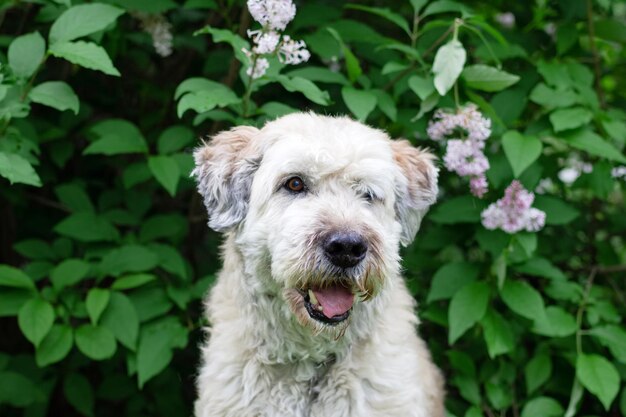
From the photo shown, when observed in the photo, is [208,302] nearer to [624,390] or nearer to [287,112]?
→ [287,112]

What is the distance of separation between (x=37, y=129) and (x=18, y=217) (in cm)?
93

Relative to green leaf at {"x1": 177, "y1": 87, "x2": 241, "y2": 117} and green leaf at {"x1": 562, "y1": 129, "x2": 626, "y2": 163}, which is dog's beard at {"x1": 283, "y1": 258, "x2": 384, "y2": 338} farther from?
green leaf at {"x1": 562, "y1": 129, "x2": 626, "y2": 163}

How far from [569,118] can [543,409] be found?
1.45m

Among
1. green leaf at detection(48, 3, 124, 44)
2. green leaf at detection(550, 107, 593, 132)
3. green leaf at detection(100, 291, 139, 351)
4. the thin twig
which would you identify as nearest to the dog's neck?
green leaf at detection(100, 291, 139, 351)

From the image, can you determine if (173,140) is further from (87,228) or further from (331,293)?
(331,293)

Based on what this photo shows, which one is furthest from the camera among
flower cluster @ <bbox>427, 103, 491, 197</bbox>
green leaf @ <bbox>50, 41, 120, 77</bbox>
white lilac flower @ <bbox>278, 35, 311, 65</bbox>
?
flower cluster @ <bbox>427, 103, 491, 197</bbox>

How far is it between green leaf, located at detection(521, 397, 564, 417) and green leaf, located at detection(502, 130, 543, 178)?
1191 mm

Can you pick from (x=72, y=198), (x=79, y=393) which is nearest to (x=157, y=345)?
(x=79, y=393)

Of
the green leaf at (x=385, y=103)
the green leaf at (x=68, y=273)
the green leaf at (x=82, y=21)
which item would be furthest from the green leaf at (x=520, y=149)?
the green leaf at (x=68, y=273)

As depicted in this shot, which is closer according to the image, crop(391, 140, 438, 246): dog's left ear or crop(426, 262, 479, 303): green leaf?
crop(391, 140, 438, 246): dog's left ear

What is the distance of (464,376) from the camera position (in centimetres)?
441

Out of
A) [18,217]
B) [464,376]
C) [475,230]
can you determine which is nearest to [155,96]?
[18,217]

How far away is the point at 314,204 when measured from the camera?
309 centimetres

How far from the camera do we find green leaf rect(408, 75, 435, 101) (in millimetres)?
3721
